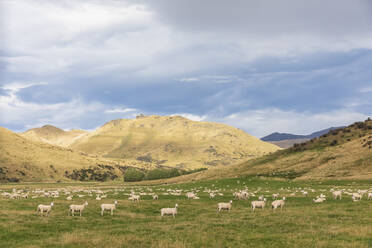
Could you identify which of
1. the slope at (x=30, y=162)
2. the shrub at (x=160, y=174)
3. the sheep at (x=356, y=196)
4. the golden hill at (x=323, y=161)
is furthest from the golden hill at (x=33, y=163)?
the sheep at (x=356, y=196)

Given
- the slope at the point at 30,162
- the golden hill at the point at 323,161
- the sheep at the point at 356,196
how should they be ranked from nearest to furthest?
the sheep at the point at 356,196
the golden hill at the point at 323,161
the slope at the point at 30,162

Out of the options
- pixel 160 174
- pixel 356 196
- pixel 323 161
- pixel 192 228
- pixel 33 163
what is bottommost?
pixel 160 174

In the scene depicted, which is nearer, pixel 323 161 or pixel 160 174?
pixel 323 161

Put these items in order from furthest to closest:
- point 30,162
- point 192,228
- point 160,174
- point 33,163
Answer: point 30,162
point 33,163
point 160,174
point 192,228

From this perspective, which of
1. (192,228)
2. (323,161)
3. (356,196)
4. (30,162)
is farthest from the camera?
(30,162)

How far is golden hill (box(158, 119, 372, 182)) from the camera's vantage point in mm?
78750

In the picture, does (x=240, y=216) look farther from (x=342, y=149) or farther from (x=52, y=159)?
(x=52, y=159)

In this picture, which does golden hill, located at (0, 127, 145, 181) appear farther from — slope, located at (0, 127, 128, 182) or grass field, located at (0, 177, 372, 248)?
grass field, located at (0, 177, 372, 248)

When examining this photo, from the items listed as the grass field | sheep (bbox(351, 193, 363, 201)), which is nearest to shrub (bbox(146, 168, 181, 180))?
sheep (bbox(351, 193, 363, 201))

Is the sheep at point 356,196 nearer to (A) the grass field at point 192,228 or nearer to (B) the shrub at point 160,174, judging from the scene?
(A) the grass field at point 192,228

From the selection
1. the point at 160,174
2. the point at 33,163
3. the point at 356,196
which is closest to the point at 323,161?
the point at 356,196

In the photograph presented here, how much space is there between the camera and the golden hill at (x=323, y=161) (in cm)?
7875

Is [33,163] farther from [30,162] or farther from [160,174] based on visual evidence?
[160,174]

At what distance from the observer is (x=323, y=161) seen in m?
92.1
